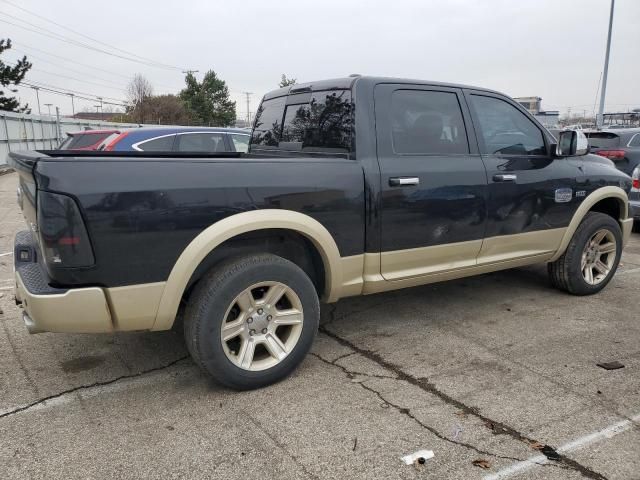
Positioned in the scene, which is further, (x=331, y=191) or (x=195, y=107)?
(x=195, y=107)

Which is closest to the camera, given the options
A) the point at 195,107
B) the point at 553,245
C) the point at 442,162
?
the point at 442,162

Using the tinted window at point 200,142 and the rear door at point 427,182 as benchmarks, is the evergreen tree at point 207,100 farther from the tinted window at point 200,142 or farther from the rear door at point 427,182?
the rear door at point 427,182

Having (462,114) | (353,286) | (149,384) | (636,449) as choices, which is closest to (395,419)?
(353,286)

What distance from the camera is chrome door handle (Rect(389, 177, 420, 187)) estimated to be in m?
3.64

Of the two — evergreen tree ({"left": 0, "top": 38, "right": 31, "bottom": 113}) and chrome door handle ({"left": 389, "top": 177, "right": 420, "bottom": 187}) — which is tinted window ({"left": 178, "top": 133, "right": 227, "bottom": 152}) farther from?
evergreen tree ({"left": 0, "top": 38, "right": 31, "bottom": 113})

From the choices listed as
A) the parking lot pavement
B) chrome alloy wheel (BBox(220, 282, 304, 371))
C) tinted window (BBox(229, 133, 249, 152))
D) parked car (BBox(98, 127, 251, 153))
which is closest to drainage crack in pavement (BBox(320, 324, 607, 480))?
the parking lot pavement

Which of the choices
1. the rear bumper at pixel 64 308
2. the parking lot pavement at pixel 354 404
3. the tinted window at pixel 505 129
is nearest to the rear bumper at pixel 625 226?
the parking lot pavement at pixel 354 404

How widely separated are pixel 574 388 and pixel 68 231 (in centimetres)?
308

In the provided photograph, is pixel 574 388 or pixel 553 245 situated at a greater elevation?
pixel 553 245

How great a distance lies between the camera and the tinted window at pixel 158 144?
26.3 feet

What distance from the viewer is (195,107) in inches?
2685

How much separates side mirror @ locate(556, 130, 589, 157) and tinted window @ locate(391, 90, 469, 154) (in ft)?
3.50

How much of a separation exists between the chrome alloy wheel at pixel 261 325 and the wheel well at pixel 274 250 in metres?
0.26

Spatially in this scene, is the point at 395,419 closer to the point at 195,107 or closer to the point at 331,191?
the point at 331,191
